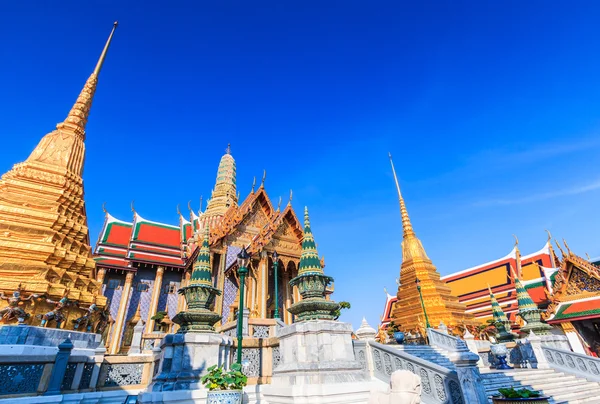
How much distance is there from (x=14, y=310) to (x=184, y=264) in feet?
38.2

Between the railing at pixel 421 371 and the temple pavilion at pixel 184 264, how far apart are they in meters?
8.45

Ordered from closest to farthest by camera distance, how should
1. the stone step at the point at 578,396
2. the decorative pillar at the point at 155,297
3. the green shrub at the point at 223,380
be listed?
the green shrub at the point at 223,380 → the stone step at the point at 578,396 → the decorative pillar at the point at 155,297

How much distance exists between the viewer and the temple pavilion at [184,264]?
15.9m

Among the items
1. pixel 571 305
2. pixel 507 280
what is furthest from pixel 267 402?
pixel 507 280

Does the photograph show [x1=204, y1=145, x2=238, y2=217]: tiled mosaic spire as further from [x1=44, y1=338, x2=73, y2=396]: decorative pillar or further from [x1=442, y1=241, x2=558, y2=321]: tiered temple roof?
[x1=442, y1=241, x2=558, y2=321]: tiered temple roof

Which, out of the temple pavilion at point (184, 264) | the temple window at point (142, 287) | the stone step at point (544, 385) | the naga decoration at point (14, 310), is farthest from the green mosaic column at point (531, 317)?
the temple window at point (142, 287)

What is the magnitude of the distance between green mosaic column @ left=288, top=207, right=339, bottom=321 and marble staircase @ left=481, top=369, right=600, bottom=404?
4.66m

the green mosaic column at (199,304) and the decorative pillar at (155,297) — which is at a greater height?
the decorative pillar at (155,297)

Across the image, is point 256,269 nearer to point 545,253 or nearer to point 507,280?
point 507,280

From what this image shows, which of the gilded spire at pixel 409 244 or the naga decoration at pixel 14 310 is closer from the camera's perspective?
the naga decoration at pixel 14 310

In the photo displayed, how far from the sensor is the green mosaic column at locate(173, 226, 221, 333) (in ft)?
22.3

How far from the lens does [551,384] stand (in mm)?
8359

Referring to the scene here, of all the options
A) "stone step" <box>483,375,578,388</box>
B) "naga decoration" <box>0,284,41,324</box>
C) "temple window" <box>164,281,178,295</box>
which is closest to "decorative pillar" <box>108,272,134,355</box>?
"temple window" <box>164,281,178,295</box>

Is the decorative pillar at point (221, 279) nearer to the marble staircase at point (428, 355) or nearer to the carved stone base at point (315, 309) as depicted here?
the marble staircase at point (428, 355)
